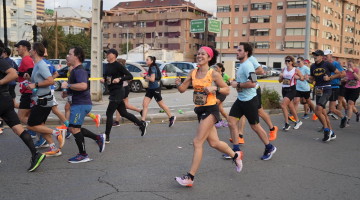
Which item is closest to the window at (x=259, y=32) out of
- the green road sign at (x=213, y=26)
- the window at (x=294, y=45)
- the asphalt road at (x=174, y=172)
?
the window at (x=294, y=45)

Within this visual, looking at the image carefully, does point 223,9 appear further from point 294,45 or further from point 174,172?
point 174,172

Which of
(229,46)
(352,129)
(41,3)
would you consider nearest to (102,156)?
(352,129)

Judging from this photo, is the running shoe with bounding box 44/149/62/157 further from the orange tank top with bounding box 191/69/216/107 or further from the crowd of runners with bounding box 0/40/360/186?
the orange tank top with bounding box 191/69/216/107

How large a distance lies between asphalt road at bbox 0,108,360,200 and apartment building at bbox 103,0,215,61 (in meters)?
77.4

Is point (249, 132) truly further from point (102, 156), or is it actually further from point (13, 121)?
point (13, 121)

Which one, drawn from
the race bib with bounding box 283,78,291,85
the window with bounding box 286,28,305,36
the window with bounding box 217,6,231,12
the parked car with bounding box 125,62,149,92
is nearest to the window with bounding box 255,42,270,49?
the window with bounding box 286,28,305,36

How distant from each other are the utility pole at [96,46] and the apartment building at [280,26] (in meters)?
56.4

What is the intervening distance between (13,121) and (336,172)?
15.4 feet

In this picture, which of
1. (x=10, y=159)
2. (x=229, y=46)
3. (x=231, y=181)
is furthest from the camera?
(x=229, y=46)

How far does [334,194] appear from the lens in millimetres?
4613

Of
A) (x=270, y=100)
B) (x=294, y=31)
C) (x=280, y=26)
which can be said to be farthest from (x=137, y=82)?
(x=280, y=26)

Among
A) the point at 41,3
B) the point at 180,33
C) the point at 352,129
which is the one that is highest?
the point at 41,3

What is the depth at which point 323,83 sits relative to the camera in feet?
27.1

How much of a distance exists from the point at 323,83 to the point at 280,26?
70414mm
